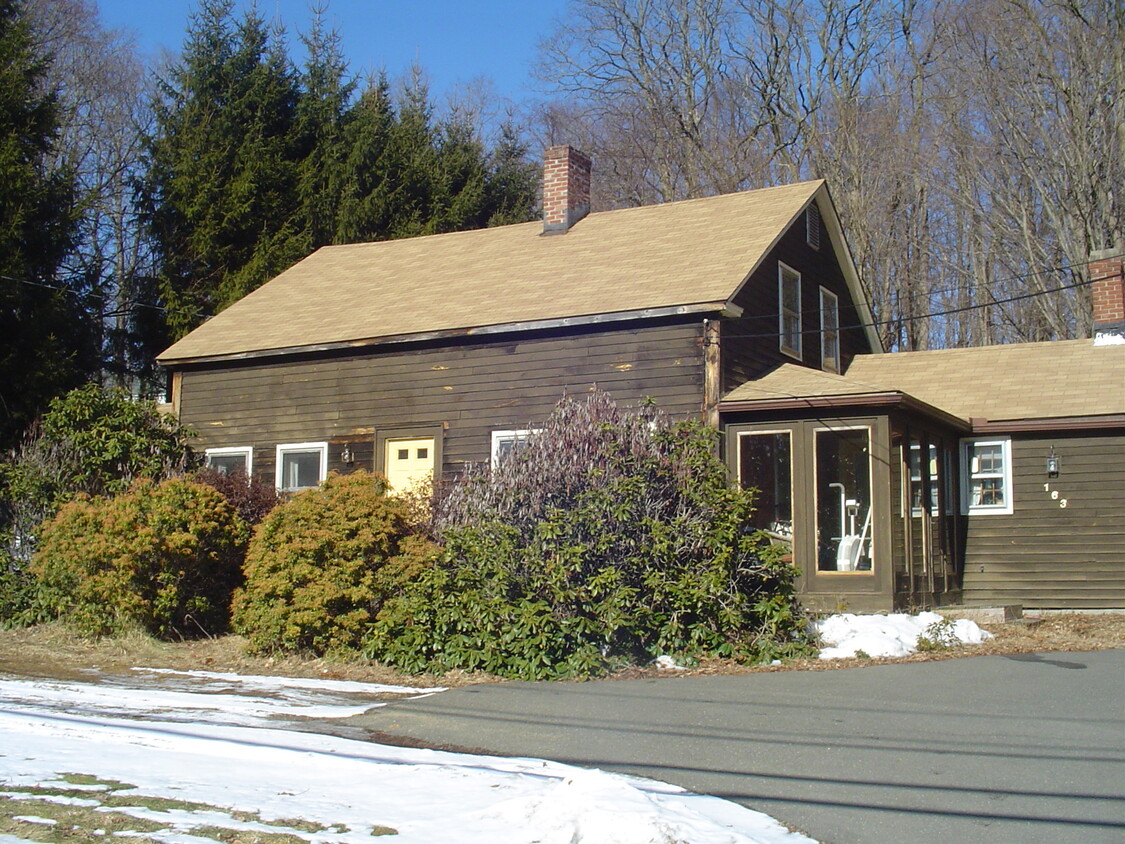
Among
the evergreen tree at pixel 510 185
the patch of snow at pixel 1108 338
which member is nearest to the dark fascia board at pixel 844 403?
the patch of snow at pixel 1108 338

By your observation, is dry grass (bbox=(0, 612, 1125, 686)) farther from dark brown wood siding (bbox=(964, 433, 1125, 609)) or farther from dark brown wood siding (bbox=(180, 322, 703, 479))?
dark brown wood siding (bbox=(180, 322, 703, 479))

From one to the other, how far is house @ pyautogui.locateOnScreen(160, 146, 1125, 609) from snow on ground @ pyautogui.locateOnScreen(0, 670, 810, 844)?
25.5 feet

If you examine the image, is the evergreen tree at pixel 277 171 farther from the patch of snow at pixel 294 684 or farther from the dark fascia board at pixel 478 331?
the patch of snow at pixel 294 684

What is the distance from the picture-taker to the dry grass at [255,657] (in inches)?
442

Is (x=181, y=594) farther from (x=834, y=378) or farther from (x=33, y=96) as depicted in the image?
(x=33, y=96)

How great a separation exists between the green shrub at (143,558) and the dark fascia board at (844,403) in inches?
264

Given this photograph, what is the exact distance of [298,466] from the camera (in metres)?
19.0

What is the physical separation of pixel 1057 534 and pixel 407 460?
32.4 ft

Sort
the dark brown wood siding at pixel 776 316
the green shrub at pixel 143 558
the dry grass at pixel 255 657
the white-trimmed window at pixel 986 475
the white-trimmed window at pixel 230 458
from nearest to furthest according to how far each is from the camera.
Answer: the dry grass at pixel 255 657 < the green shrub at pixel 143 558 < the dark brown wood siding at pixel 776 316 < the white-trimmed window at pixel 986 475 < the white-trimmed window at pixel 230 458

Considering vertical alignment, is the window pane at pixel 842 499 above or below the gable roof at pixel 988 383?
below

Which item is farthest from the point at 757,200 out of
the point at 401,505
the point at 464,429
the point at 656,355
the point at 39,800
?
the point at 39,800

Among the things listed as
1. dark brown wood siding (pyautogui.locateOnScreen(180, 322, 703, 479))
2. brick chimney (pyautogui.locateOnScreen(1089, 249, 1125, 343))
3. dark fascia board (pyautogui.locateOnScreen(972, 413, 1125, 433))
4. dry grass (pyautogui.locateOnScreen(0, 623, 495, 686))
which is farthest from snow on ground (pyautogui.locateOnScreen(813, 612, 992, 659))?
brick chimney (pyautogui.locateOnScreen(1089, 249, 1125, 343))

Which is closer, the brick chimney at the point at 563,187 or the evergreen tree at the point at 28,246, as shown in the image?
the brick chimney at the point at 563,187

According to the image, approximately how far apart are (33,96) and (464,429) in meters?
15.4
